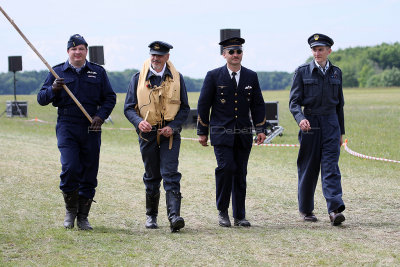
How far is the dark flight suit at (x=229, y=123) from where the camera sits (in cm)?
809

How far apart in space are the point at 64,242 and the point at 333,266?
8.88 ft

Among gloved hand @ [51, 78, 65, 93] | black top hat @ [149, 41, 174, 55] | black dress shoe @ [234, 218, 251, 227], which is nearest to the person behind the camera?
gloved hand @ [51, 78, 65, 93]

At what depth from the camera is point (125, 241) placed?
23.5 ft

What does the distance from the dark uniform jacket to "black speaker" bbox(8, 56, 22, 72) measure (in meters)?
28.8

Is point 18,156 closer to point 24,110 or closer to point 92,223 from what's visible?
point 92,223

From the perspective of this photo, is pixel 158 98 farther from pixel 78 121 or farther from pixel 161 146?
pixel 78 121

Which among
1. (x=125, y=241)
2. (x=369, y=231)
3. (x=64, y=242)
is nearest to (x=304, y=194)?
(x=369, y=231)

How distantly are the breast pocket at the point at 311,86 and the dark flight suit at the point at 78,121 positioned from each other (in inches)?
92.6

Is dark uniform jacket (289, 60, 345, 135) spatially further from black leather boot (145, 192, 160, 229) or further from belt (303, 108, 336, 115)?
black leather boot (145, 192, 160, 229)

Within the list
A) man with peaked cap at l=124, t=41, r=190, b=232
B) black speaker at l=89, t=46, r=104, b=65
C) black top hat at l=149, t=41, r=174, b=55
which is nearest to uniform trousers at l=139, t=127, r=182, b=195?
man with peaked cap at l=124, t=41, r=190, b=232

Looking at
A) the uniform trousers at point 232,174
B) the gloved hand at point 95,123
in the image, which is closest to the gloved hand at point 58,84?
the gloved hand at point 95,123

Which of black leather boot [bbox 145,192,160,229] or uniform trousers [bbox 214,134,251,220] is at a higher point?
uniform trousers [bbox 214,134,251,220]

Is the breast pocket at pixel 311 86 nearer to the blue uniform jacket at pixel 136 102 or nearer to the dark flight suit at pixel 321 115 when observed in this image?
the dark flight suit at pixel 321 115

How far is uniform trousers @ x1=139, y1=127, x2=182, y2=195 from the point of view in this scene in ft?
25.6
